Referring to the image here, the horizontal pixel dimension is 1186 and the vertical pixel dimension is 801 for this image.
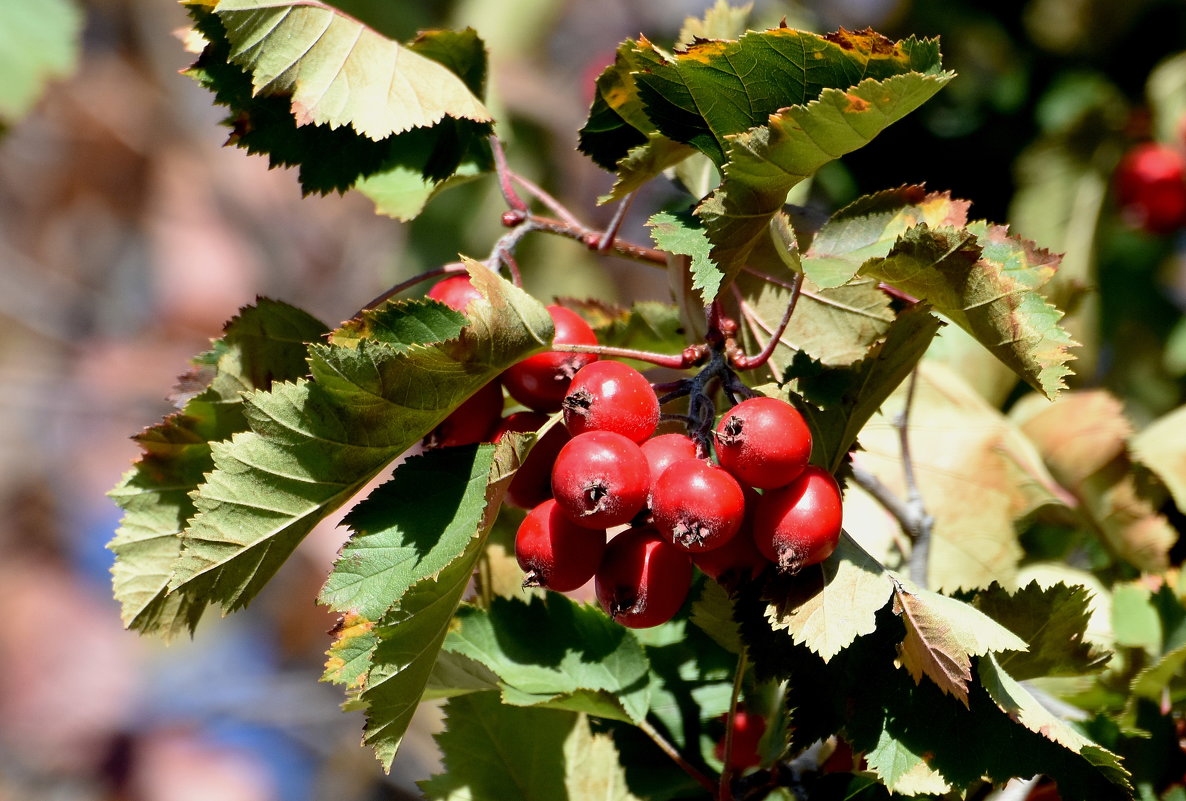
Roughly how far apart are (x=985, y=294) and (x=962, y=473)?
660 mm

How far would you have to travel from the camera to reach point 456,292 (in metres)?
1.02

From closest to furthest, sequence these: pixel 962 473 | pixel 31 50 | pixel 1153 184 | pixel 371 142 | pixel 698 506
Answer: pixel 698 506
pixel 371 142
pixel 962 473
pixel 31 50
pixel 1153 184

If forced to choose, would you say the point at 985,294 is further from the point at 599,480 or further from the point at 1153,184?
the point at 1153,184

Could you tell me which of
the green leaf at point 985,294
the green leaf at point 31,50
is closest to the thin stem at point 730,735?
the green leaf at point 985,294

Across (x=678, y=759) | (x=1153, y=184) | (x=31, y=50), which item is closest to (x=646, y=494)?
(x=678, y=759)

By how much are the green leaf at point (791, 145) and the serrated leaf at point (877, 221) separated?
0.10 metres

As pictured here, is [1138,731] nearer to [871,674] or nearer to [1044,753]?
[1044,753]

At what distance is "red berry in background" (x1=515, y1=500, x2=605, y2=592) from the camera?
0.87m

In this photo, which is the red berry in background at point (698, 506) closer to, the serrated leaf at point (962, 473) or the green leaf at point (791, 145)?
the green leaf at point (791, 145)

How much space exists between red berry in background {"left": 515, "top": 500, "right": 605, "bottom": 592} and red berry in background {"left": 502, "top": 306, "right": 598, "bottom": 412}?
14cm

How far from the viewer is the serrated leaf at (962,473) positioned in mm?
1364

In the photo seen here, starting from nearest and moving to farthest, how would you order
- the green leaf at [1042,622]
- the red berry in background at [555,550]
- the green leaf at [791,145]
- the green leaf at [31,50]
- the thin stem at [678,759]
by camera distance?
the green leaf at [791,145], the red berry in background at [555,550], the green leaf at [1042,622], the thin stem at [678,759], the green leaf at [31,50]

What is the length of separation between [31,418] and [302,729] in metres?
3.46

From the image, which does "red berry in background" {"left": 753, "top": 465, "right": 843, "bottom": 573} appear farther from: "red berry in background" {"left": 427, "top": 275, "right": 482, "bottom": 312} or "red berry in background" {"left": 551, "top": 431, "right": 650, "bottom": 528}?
"red berry in background" {"left": 427, "top": 275, "right": 482, "bottom": 312}
